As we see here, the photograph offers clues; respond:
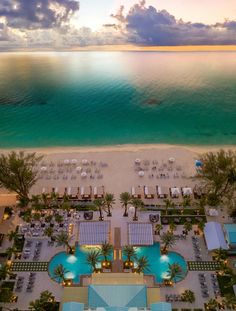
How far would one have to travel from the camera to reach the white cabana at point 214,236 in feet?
115

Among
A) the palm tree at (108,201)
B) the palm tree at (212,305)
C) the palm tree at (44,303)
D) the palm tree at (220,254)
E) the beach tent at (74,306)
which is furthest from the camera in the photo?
the palm tree at (108,201)

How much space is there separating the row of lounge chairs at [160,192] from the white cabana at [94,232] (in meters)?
9.23

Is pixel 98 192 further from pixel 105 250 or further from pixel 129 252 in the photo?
pixel 129 252

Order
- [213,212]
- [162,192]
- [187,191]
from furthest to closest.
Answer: [162,192]
[187,191]
[213,212]

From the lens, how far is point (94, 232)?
122 ft

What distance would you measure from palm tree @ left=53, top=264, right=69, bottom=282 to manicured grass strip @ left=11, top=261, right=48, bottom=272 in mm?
1799

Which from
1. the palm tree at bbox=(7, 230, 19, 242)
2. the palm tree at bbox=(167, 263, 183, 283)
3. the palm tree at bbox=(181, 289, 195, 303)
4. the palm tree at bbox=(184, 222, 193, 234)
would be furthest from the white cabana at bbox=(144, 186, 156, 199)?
Result: the palm tree at bbox=(7, 230, 19, 242)

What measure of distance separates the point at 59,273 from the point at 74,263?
381 centimetres

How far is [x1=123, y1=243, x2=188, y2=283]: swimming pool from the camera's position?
3341 cm

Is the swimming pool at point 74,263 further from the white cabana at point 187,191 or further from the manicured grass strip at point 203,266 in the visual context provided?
the white cabana at point 187,191

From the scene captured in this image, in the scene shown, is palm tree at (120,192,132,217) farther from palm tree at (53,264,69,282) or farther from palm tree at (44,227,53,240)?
palm tree at (53,264,69,282)

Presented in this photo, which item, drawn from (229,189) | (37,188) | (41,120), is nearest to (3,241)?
(37,188)

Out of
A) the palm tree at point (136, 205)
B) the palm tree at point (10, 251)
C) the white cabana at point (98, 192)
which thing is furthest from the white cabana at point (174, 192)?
the palm tree at point (10, 251)

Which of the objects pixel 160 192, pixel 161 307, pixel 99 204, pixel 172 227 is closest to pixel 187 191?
pixel 160 192
